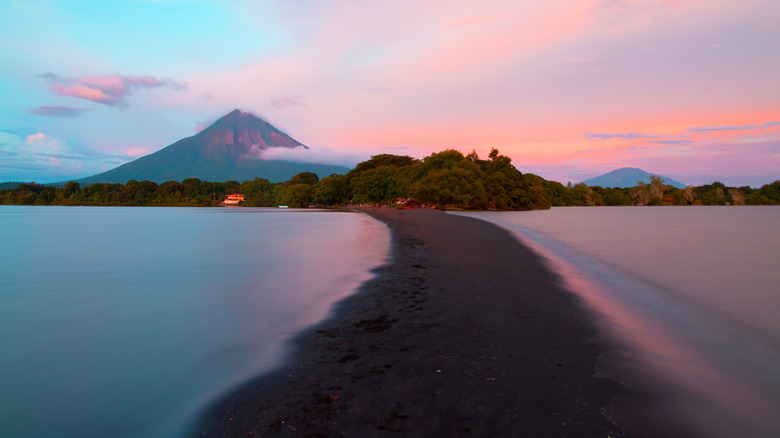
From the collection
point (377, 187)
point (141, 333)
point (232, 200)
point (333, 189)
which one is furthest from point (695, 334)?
point (232, 200)

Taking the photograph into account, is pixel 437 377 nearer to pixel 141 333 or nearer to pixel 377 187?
pixel 141 333

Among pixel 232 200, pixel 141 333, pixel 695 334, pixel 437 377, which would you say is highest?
pixel 232 200

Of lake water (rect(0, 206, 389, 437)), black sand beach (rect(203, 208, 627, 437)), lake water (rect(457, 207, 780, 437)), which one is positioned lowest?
lake water (rect(0, 206, 389, 437))

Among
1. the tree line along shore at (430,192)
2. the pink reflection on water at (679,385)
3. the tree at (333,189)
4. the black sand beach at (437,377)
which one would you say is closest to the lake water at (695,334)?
the pink reflection on water at (679,385)

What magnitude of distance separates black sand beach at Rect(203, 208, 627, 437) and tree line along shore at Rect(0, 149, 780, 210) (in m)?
80.2

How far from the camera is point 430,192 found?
8769 centimetres

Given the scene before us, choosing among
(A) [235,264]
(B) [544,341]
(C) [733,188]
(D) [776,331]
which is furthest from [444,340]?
(C) [733,188]

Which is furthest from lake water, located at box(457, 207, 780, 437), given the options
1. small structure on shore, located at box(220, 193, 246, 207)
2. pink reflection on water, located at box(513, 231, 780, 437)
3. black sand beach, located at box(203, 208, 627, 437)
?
small structure on shore, located at box(220, 193, 246, 207)

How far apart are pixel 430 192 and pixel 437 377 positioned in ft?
276

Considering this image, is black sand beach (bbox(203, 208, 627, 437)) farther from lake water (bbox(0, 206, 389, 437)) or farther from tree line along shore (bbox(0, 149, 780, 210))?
tree line along shore (bbox(0, 149, 780, 210))

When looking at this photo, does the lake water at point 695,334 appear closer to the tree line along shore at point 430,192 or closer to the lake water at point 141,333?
the lake water at point 141,333

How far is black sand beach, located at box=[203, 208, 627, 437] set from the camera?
3.48 metres

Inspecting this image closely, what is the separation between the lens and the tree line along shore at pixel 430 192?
90062mm

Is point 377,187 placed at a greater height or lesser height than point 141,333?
greater
